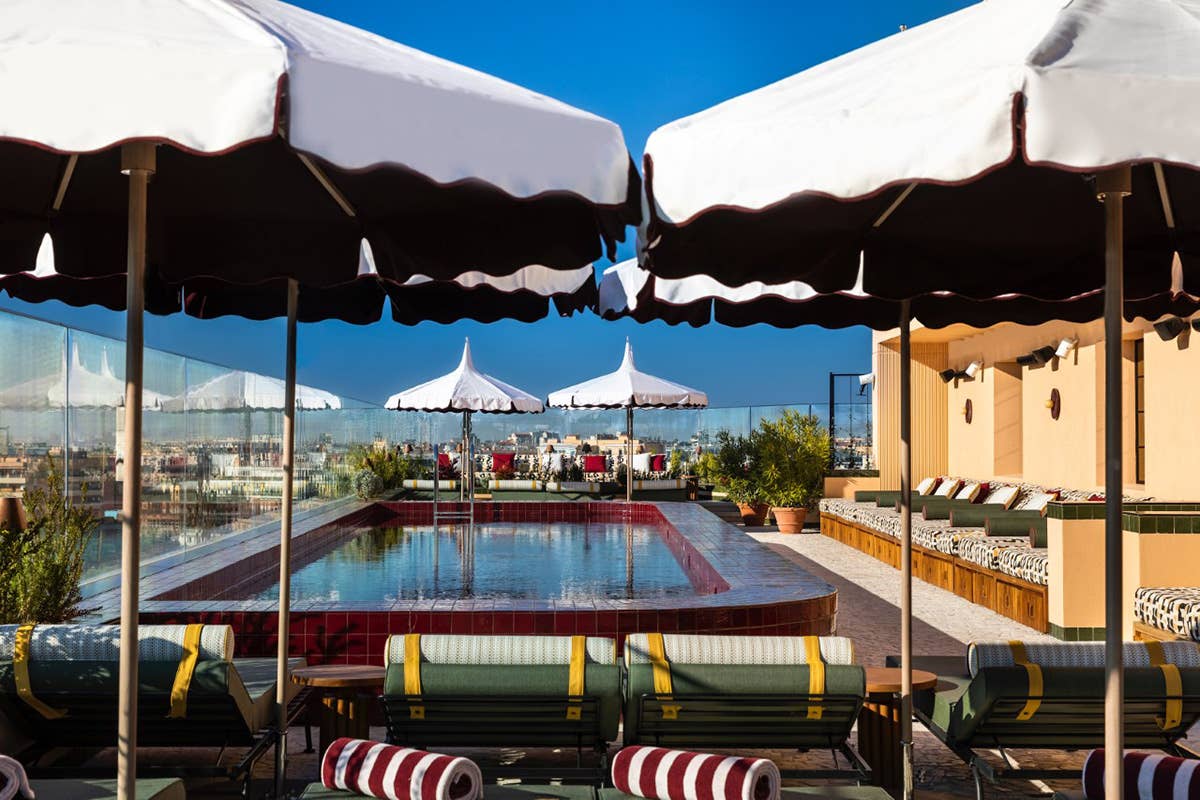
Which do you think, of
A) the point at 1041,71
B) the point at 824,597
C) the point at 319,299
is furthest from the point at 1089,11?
the point at 824,597

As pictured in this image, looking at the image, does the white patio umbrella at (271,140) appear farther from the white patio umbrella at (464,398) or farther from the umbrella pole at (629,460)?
the umbrella pole at (629,460)

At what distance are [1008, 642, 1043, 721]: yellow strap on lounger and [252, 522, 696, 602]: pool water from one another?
13.5ft

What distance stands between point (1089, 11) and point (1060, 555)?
21.8 ft

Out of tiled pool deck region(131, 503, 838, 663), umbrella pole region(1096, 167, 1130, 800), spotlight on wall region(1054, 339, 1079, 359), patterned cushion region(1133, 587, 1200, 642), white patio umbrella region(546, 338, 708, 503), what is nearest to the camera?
umbrella pole region(1096, 167, 1130, 800)

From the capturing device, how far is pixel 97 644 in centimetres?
382

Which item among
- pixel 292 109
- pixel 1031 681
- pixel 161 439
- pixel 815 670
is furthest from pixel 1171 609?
pixel 161 439

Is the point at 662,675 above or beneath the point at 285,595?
beneath

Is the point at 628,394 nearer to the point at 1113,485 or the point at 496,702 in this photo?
the point at 496,702

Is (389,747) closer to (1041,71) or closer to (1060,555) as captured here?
(1041,71)

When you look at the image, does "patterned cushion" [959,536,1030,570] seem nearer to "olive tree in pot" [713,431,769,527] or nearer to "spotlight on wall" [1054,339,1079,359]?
"spotlight on wall" [1054,339,1079,359]

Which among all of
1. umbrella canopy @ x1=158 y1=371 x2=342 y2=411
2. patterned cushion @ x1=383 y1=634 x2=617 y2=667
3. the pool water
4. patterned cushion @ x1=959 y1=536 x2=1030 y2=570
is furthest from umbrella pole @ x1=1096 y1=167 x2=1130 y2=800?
umbrella canopy @ x1=158 y1=371 x2=342 y2=411

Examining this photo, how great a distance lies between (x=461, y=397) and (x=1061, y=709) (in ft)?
41.8

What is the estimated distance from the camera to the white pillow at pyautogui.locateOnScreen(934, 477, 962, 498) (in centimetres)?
1459

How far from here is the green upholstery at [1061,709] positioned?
12.5ft
